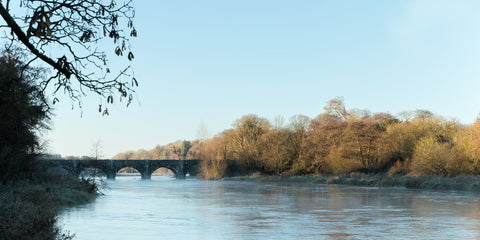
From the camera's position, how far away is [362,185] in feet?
177

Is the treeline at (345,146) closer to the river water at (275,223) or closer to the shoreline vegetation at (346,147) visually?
the shoreline vegetation at (346,147)

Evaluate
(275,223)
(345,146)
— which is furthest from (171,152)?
(275,223)

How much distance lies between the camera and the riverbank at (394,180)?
140 feet

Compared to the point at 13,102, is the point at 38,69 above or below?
above

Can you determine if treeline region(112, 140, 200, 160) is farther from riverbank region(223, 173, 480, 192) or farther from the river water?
the river water

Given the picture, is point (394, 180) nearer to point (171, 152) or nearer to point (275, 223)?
point (275, 223)

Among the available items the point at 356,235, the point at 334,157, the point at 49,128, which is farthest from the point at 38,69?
the point at 334,157

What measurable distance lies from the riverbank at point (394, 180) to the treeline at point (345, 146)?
78.5 inches

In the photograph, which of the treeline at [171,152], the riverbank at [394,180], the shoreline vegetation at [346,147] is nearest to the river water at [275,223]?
the riverbank at [394,180]

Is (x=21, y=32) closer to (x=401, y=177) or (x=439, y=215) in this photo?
(x=439, y=215)

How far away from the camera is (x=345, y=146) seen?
6119cm

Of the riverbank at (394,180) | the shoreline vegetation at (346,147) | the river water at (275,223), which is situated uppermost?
the shoreline vegetation at (346,147)

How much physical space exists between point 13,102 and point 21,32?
1477 cm

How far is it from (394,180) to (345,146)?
11316 mm
